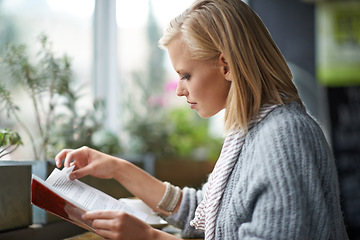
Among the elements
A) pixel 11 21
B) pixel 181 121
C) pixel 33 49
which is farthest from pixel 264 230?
pixel 181 121

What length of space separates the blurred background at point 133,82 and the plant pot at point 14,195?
4 cm

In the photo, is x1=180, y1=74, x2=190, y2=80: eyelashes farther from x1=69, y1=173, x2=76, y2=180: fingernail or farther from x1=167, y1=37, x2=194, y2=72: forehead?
x1=69, y1=173, x2=76, y2=180: fingernail

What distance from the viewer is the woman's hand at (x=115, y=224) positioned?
93 centimetres

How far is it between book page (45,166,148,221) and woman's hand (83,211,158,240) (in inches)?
4.5

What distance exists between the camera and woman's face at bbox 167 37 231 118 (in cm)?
108

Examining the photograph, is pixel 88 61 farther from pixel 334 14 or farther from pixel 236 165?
pixel 334 14

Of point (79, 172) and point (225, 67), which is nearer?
point (225, 67)

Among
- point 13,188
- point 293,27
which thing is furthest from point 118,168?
point 293,27

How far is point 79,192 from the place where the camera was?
1147 millimetres

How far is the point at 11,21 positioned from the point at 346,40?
3165 mm

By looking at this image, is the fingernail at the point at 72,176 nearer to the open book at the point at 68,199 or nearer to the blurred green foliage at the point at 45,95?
the open book at the point at 68,199

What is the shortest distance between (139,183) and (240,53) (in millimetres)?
591

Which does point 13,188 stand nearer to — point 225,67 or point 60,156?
point 60,156

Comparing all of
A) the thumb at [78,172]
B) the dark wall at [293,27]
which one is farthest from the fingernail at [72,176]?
the dark wall at [293,27]
